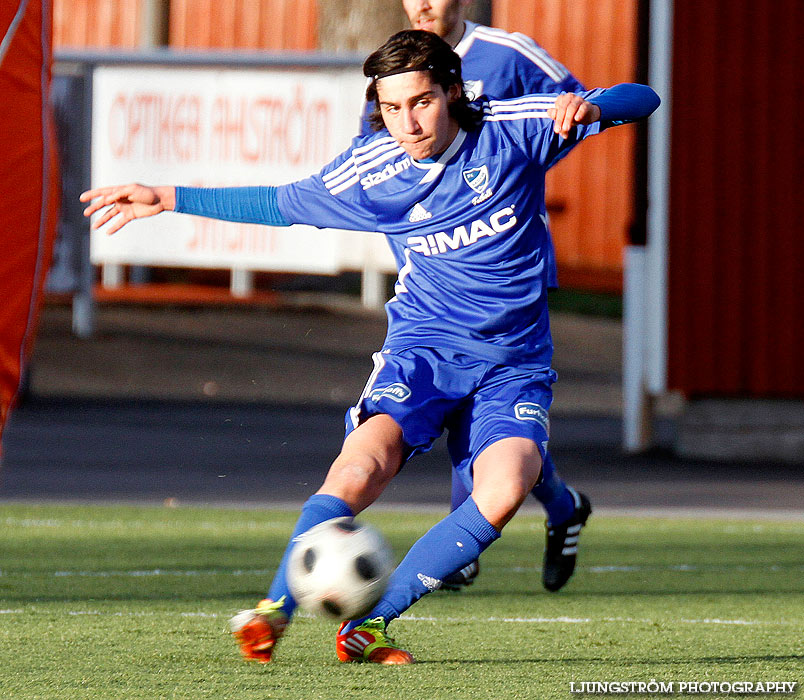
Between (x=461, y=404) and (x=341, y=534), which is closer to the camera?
(x=341, y=534)

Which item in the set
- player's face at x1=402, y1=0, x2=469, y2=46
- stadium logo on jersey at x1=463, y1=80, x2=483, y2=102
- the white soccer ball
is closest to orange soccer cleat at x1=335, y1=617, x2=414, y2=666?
the white soccer ball

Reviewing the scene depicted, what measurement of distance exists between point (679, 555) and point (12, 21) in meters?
4.25

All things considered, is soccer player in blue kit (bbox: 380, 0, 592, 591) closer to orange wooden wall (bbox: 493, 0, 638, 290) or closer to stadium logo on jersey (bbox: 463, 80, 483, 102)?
stadium logo on jersey (bbox: 463, 80, 483, 102)

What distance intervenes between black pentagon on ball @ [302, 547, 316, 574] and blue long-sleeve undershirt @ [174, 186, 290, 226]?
1.25 meters

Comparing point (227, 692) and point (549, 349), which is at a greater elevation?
point (549, 349)

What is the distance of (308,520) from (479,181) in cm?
129

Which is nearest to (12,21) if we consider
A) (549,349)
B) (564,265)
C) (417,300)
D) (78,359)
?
(417,300)

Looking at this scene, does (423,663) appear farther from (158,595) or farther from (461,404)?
(158,595)

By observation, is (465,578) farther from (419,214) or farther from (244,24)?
(244,24)

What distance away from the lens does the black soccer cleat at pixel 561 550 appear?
6746 mm

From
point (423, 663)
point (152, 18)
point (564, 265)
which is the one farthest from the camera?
point (564, 265)

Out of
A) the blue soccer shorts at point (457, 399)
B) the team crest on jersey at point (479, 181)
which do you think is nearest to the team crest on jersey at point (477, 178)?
the team crest on jersey at point (479, 181)

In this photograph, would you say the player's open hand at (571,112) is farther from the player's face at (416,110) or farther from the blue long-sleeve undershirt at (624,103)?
the player's face at (416,110)

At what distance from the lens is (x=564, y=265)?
2680 centimetres
